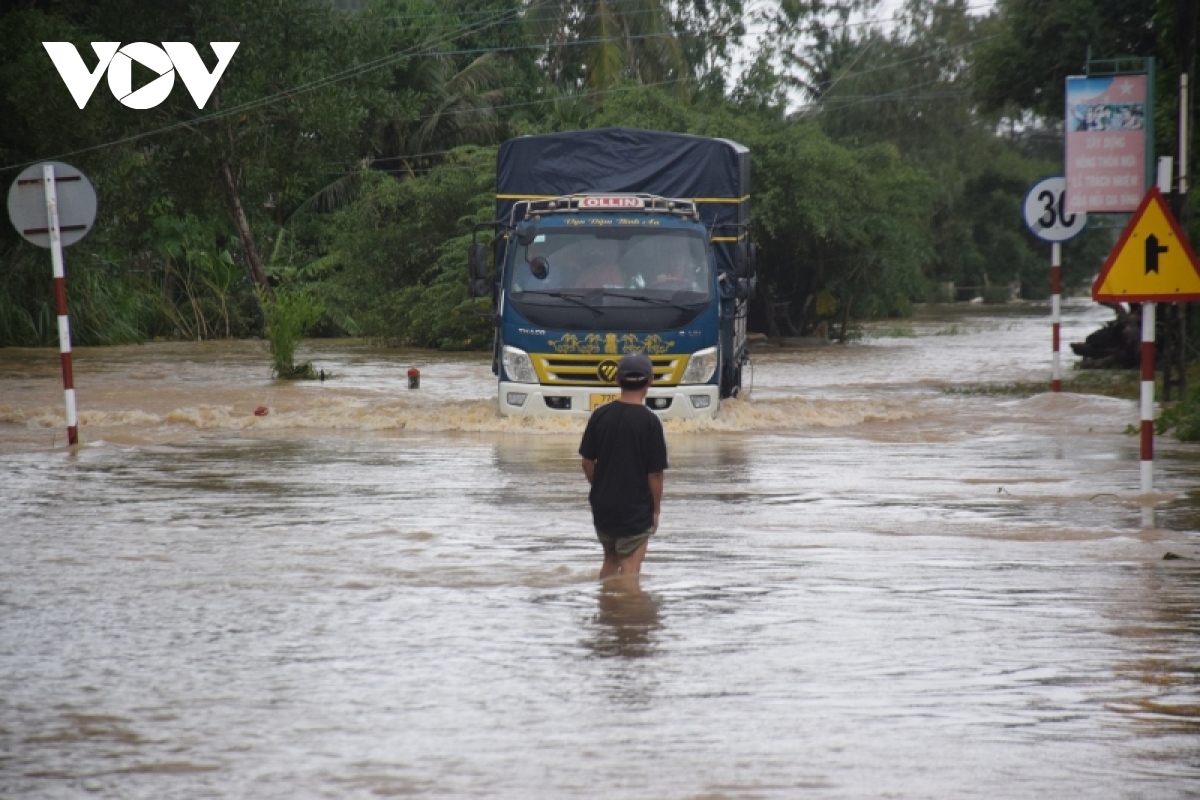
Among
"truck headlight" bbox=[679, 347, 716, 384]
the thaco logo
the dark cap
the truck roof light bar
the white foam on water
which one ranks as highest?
the thaco logo

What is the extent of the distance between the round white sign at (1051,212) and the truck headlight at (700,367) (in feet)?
17.4

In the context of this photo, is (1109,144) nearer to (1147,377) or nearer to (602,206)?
(602,206)

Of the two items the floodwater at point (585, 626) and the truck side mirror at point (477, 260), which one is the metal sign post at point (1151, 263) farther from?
the truck side mirror at point (477, 260)

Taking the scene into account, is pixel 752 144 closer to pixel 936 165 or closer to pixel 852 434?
pixel 852 434

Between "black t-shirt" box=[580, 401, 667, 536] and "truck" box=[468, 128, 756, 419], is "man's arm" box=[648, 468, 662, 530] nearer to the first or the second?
"black t-shirt" box=[580, 401, 667, 536]

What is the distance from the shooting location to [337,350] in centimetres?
3866

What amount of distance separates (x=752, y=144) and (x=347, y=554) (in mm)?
29021

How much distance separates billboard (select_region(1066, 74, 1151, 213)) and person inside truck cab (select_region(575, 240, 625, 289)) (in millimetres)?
6097

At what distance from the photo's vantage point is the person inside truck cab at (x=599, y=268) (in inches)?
708

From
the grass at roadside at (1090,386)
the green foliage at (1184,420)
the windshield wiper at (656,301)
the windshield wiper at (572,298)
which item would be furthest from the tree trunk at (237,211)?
the green foliage at (1184,420)

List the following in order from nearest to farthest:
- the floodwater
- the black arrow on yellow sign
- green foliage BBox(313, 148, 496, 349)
A: 1. the floodwater
2. the black arrow on yellow sign
3. green foliage BBox(313, 148, 496, 349)

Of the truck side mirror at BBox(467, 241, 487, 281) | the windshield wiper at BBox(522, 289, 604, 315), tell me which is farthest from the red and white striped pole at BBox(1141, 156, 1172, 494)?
the truck side mirror at BBox(467, 241, 487, 281)

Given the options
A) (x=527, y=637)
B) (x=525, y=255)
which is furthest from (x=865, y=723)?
(x=525, y=255)

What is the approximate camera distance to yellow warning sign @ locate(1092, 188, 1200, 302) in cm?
1165
